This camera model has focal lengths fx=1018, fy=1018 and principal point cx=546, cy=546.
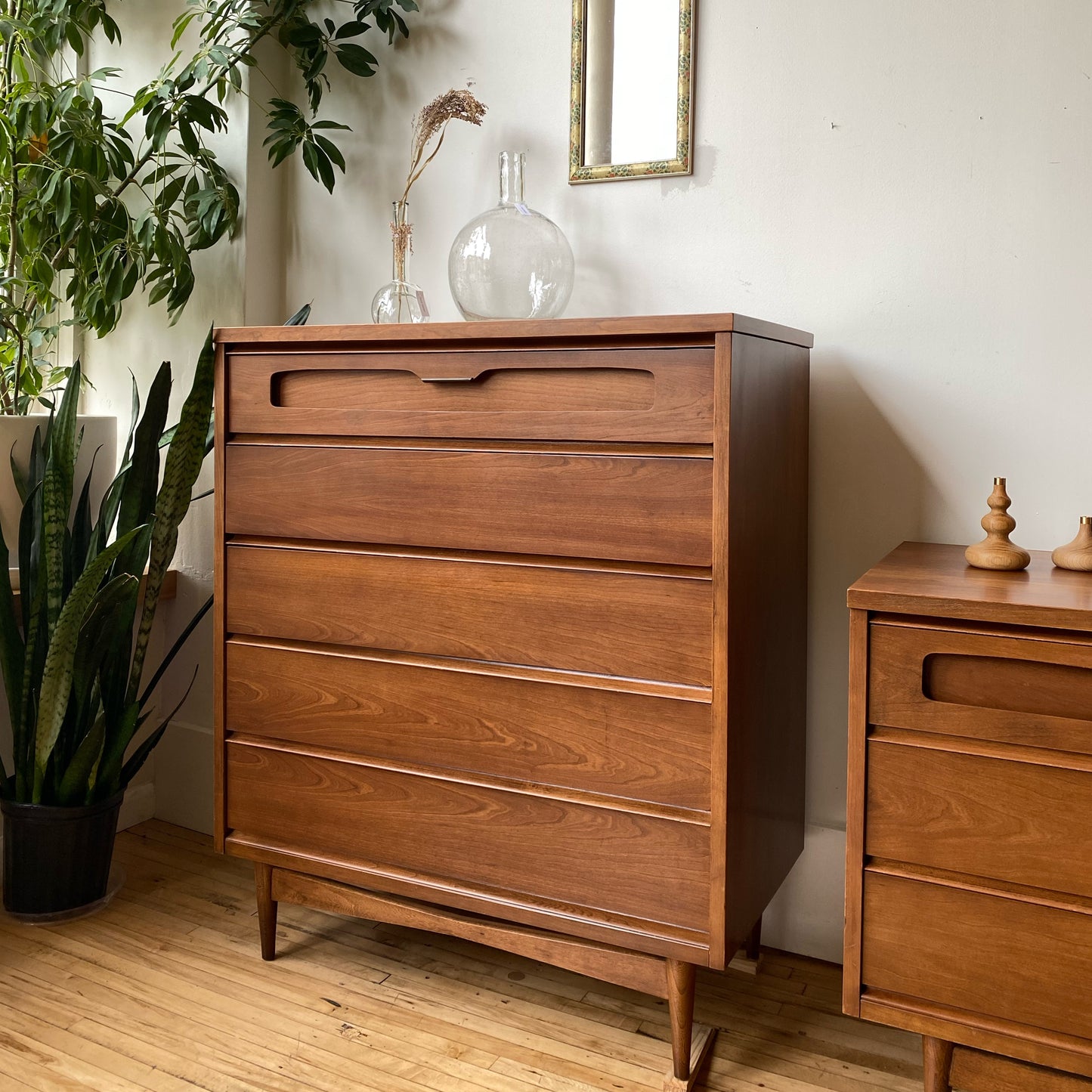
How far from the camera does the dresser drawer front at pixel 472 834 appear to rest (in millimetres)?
1417

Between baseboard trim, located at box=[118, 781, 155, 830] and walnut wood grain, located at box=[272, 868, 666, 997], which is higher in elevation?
walnut wood grain, located at box=[272, 868, 666, 997]

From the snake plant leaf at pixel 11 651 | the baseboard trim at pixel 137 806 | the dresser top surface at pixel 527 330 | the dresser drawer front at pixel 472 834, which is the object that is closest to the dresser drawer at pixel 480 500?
the dresser top surface at pixel 527 330

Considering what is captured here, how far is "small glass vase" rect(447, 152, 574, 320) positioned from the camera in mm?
1766

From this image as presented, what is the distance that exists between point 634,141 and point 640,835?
1.24m

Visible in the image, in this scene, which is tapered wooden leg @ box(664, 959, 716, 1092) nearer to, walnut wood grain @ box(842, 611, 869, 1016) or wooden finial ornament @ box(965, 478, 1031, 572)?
walnut wood grain @ box(842, 611, 869, 1016)

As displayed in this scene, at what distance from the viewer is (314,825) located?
169cm

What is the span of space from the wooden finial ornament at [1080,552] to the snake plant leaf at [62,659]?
1468 mm

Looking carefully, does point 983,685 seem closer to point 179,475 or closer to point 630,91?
point 630,91

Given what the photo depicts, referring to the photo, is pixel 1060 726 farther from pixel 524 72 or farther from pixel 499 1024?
pixel 524 72

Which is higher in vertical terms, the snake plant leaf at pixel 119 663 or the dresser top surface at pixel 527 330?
the dresser top surface at pixel 527 330

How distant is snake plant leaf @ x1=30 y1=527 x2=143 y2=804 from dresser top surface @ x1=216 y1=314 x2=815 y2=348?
440 mm

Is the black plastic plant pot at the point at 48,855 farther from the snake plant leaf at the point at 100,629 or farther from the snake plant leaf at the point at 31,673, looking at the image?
the snake plant leaf at the point at 100,629

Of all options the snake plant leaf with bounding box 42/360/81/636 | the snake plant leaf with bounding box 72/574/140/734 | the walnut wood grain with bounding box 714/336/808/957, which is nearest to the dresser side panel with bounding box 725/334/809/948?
the walnut wood grain with bounding box 714/336/808/957

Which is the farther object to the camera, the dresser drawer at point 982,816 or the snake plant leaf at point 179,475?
the snake plant leaf at point 179,475
